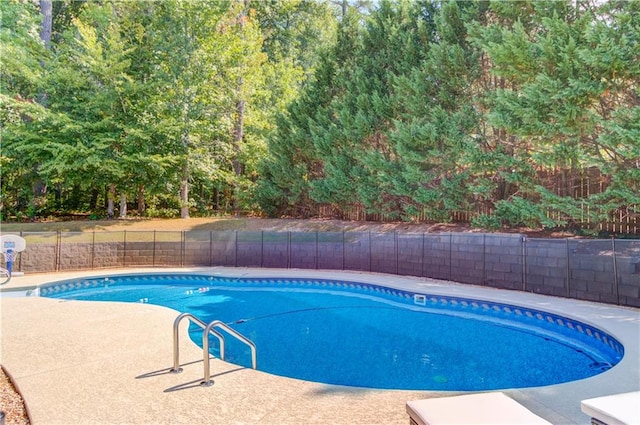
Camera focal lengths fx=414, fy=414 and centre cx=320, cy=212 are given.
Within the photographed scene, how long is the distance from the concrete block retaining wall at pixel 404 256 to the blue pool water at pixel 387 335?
1558mm

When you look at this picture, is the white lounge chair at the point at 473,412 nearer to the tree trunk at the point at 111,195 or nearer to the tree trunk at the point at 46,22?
the tree trunk at the point at 111,195

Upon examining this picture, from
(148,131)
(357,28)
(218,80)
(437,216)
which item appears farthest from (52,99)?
(437,216)

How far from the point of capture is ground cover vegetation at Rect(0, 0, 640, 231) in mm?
9812

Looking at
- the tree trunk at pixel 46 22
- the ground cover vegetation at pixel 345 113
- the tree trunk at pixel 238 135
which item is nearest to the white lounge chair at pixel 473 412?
the ground cover vegetation at pixel 345 113

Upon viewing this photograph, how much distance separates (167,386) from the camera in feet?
13.9

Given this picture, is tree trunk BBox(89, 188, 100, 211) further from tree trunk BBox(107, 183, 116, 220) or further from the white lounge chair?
the white lounge chair

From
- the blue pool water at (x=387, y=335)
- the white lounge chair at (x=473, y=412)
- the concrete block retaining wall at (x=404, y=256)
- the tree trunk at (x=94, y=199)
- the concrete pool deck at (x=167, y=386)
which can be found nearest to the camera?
the white lounge chair at (x=473, y=412)

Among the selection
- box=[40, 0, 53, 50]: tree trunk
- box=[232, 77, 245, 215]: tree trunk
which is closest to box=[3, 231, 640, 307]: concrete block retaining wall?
box=[232, 77, 245, 215]: tree trunk

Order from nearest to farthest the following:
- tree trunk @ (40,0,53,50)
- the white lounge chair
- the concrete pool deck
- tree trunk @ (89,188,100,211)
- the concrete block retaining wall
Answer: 1. the white lounge chair
2. the concrete pool deck
3. the concrete block retaining wall
4. tree trunk @ (40,0,53,50)
5. tree trunk @ (89,188,100,211)

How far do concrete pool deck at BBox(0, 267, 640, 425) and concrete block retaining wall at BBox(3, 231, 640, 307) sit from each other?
1.27 m

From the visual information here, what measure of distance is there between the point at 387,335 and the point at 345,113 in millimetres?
10139

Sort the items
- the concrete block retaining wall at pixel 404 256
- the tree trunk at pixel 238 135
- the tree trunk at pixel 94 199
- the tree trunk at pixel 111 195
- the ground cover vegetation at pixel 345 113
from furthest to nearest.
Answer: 1. the tree trunk at pixel 94 199
2. the tree trunk at pixel 238 135
3. the tree trunk at pixel 111 195
4. the ground cover vegetation at pixel 345 113
5. the concrete block retaining wall at pixel 404 256

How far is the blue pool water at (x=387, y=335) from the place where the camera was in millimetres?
5598

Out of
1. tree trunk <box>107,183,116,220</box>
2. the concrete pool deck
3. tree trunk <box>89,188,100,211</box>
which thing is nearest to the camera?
the concrete pool deck
